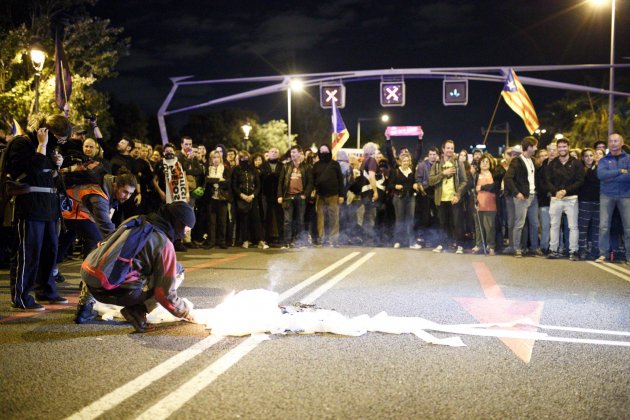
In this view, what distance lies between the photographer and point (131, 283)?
18.2ft

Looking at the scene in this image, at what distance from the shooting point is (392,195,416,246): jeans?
590 inches

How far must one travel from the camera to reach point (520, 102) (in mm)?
18562

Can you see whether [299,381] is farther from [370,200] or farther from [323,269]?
[370,200]

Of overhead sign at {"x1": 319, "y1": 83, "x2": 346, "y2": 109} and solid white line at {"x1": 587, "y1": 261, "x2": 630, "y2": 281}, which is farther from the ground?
overhead sign at {"x1": 319, "y1": 83, "x2": 346, "y2": 109}

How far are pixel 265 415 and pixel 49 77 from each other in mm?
22394

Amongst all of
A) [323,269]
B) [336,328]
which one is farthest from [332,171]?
[336,328]

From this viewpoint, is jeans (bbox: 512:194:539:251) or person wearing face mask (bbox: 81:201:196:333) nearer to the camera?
person wearing face mask (bbox: 81:201:196:333)

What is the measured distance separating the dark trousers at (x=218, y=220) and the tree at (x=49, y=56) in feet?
38.2

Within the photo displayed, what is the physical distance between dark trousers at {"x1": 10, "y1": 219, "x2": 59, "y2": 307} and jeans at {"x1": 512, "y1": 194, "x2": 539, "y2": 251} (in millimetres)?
9687

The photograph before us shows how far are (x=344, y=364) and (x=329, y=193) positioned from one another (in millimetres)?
10151

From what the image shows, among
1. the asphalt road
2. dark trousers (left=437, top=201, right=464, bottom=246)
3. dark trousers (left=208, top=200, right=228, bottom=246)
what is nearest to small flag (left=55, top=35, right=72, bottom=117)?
dark trousers (left=208, top=200, right=228, bottom=246)

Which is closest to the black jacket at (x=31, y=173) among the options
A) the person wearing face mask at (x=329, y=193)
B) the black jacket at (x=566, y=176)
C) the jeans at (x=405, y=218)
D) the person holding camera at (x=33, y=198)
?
the person holding camera at (x=33, y=198)

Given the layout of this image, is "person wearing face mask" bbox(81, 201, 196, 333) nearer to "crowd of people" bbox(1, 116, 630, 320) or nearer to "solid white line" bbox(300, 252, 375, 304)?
"solid white line" bbox(300, 252, 375, 304)

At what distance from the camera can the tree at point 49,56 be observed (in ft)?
73.8
